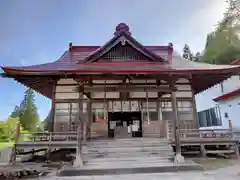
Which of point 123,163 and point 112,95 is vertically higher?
point 112,95

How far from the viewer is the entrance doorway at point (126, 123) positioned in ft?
37.7

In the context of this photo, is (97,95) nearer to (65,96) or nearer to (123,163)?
(65,96)

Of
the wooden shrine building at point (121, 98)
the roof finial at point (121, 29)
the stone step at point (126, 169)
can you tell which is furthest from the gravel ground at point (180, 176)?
the roof finial at point (121, 29)

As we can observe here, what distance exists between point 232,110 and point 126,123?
680 cm

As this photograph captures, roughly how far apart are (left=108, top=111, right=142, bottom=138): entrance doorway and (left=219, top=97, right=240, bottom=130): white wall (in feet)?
19.3

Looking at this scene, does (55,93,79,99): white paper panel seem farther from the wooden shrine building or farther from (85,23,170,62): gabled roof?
(85,23,170,62): gabled roof

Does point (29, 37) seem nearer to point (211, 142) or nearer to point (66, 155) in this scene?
point (66, 155)

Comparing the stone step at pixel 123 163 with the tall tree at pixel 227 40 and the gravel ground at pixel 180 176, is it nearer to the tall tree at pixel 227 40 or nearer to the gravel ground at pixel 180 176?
the gravel ground at pixel 180 176

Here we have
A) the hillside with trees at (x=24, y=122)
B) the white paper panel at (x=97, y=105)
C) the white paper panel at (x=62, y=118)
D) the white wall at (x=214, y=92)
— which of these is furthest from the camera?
the hillside with trees at (x=24, y=122)

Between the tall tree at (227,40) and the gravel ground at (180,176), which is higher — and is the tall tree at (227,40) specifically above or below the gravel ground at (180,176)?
above

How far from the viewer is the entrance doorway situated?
1149cm

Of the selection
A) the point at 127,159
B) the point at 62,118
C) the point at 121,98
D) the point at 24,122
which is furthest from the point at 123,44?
the point at 24,122

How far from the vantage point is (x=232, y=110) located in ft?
39.9

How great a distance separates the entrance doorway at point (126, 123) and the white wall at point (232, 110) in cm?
587
